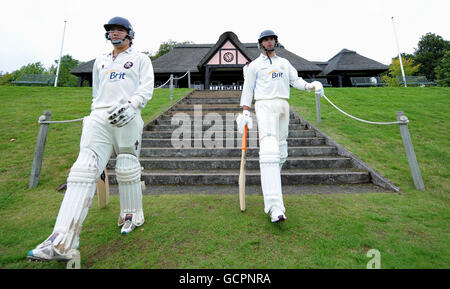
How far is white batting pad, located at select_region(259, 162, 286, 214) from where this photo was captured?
2.42 metres

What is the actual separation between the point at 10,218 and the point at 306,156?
5042 millimetres

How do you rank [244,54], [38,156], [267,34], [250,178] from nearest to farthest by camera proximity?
[267,34]
[38,156]
[250,178]
[244,54]

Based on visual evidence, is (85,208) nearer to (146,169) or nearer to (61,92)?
(146,169)

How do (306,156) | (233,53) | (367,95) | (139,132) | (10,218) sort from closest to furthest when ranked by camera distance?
(139,132), (10,218), (306,156), (367,95), (233,53)

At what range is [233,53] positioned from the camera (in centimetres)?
1752

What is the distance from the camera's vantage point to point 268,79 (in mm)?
2846

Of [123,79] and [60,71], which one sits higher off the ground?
[60,71]

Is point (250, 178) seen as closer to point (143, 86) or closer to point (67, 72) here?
point (143, 86)

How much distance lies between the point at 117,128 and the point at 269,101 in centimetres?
181

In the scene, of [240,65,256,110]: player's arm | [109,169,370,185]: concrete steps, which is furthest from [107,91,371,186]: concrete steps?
A: [240,65,256,110]: player's arm

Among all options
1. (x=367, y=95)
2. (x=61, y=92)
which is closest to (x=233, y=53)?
(x=367, y=95)

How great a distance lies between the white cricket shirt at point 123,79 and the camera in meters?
2.28

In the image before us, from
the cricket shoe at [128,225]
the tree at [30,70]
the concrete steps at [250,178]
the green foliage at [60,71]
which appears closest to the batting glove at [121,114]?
the cricket shoe at [128,225]

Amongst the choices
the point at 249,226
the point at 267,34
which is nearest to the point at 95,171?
the point at 249,226
